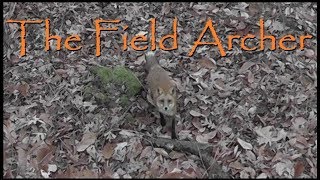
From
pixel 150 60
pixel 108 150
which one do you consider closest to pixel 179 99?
pixel 150 60

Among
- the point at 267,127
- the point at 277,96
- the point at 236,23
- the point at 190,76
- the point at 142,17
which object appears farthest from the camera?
the point at 142,17

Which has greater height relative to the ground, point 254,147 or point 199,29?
point 199,29

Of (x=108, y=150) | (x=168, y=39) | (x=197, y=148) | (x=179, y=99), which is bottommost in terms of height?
(x=108, y=150)

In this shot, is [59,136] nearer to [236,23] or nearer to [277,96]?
[277,96]

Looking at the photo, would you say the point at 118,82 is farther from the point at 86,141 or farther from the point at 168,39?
the point at 168,39

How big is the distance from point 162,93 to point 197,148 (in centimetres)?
93

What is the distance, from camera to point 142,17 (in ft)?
29.8

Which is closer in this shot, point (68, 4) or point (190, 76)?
point (190, 76)

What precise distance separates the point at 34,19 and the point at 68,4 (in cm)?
79

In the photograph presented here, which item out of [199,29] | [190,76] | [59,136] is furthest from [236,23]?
[59,136]

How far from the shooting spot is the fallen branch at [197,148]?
5.76 metres

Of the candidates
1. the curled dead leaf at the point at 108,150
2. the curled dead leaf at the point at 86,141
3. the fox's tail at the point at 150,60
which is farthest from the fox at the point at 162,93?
the curled dead leaf at the point at 86,141

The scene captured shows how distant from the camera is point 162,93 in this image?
6.33 metres

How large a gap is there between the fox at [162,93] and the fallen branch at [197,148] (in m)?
0.17
